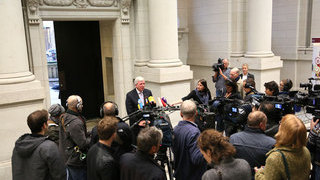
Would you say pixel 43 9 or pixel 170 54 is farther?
pixel 170 54

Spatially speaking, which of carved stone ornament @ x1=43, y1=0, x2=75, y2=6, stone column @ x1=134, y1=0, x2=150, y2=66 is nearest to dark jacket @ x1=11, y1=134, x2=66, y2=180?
carved stone ornament @ x1=43, y1=0, x2=75, y2=6

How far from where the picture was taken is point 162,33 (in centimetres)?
753

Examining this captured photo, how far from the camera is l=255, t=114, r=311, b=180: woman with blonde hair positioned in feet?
8.30

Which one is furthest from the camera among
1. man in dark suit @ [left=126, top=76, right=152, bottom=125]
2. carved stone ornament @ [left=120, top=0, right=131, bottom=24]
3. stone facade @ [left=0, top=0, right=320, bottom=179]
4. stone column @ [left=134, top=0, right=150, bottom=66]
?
stone column @ [left=134, top=0, right=150, bottom=66]

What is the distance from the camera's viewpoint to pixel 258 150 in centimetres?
303

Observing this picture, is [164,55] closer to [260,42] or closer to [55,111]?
[260,42]

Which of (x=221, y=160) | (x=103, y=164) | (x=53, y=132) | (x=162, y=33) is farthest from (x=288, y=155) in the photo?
(x=162, y=33)

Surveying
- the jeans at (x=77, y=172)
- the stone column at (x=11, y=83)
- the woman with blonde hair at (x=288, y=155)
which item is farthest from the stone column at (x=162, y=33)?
the woman with blonde hair at (x=288, y=155)

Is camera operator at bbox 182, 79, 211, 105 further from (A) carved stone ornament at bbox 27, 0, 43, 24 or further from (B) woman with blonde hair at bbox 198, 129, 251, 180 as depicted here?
(A) carved stone ornament at bbox 27, 0, 43, 24

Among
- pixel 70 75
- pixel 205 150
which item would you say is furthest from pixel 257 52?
pixel 205 150

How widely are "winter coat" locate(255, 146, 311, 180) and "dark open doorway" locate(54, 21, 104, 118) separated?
7.08 metres

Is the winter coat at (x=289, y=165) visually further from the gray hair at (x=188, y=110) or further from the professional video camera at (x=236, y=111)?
the professional video camera at (x=236, y=111)

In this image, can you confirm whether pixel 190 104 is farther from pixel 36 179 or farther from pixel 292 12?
pixel 292 12

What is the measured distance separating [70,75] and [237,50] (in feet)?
18.4
